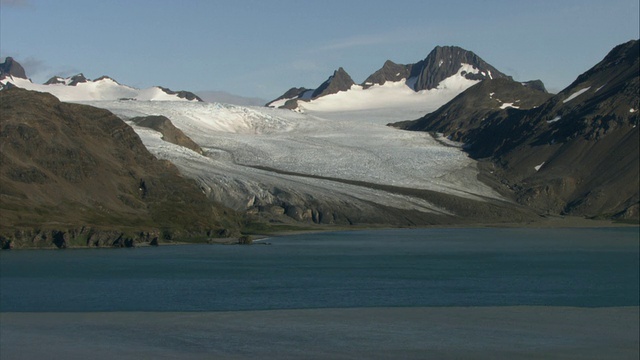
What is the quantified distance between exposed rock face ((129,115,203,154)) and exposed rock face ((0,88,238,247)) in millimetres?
37557

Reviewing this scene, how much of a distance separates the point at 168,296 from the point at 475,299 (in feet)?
54.8

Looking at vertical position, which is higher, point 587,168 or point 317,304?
point 587,168

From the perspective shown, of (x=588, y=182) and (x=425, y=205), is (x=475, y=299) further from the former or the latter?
(x=588, y=182)

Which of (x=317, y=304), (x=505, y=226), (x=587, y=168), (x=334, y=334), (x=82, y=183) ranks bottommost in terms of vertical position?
(x=505, y=226)

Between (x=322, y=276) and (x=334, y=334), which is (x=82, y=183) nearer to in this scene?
(x=322, y=276)

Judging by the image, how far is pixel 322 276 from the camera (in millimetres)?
73188

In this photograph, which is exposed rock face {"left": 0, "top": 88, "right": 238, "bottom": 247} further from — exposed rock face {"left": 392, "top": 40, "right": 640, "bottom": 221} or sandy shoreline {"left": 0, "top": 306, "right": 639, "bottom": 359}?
exposed rock face {"left": 392, "top": 40, "right": 640, "bottom": 221}

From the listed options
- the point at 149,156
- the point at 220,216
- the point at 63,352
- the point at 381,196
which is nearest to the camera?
the point at 63,352

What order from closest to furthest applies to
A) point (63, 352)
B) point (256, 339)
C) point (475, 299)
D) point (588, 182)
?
point (63, 352) < point (256, 339) < point (475, 299) < point (588, 182)

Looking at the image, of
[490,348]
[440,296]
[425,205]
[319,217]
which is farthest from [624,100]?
[490,348]

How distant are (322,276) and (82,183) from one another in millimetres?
53151

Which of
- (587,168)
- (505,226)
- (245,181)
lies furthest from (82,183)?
(587,168)

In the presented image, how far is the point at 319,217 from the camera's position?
15038 centimetres

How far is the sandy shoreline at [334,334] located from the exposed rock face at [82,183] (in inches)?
2068
